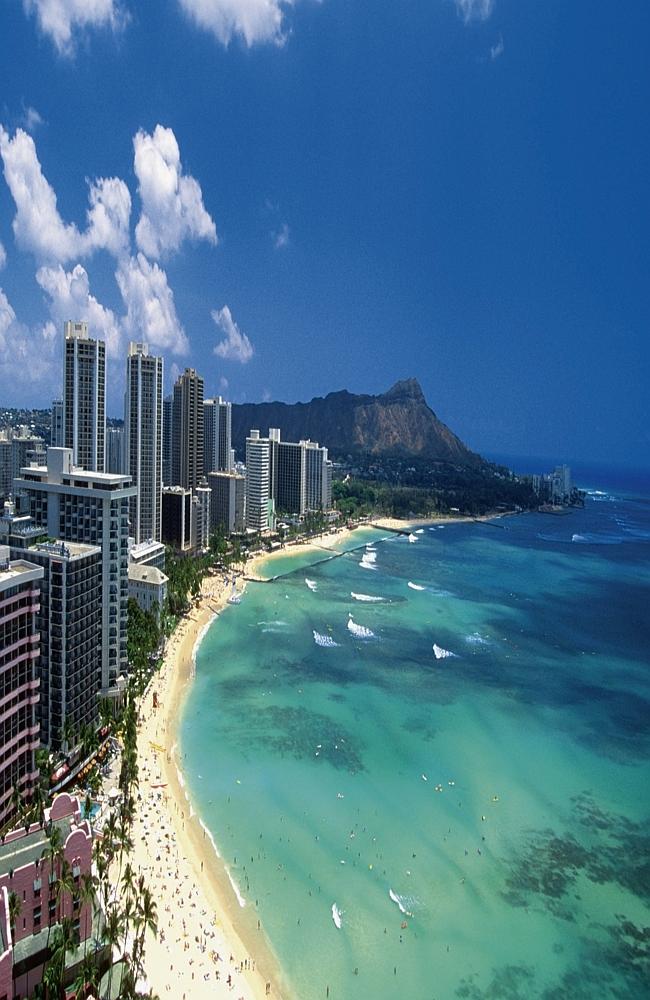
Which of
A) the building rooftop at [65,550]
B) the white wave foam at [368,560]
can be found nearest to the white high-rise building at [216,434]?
the white wave foam at [368,560]

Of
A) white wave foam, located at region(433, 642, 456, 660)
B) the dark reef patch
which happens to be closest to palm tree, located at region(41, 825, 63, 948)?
the dark reef patch

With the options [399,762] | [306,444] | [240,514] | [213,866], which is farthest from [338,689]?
[306,444]

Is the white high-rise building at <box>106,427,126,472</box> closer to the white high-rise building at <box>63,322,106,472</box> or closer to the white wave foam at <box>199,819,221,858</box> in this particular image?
the white high-rise building at <box>63,322,106,472</box>

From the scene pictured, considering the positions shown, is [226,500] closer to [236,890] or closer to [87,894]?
[236,890]

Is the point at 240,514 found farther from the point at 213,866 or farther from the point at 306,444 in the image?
the point at 213,866

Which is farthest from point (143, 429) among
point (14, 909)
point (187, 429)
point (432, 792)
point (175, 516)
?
point (14, 909)

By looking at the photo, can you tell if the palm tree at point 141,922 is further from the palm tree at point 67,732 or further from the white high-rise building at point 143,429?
the white high-rise building at point 143,429

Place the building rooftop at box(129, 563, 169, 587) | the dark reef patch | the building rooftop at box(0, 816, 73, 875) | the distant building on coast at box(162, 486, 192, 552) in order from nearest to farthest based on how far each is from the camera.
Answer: the building rooftop at box(0, 816, 73, 875)
the dark reef patch
the building rooftop at box(129, 563, 169, 587)
the distant building on coast at box(162, 486, 192, 552)
